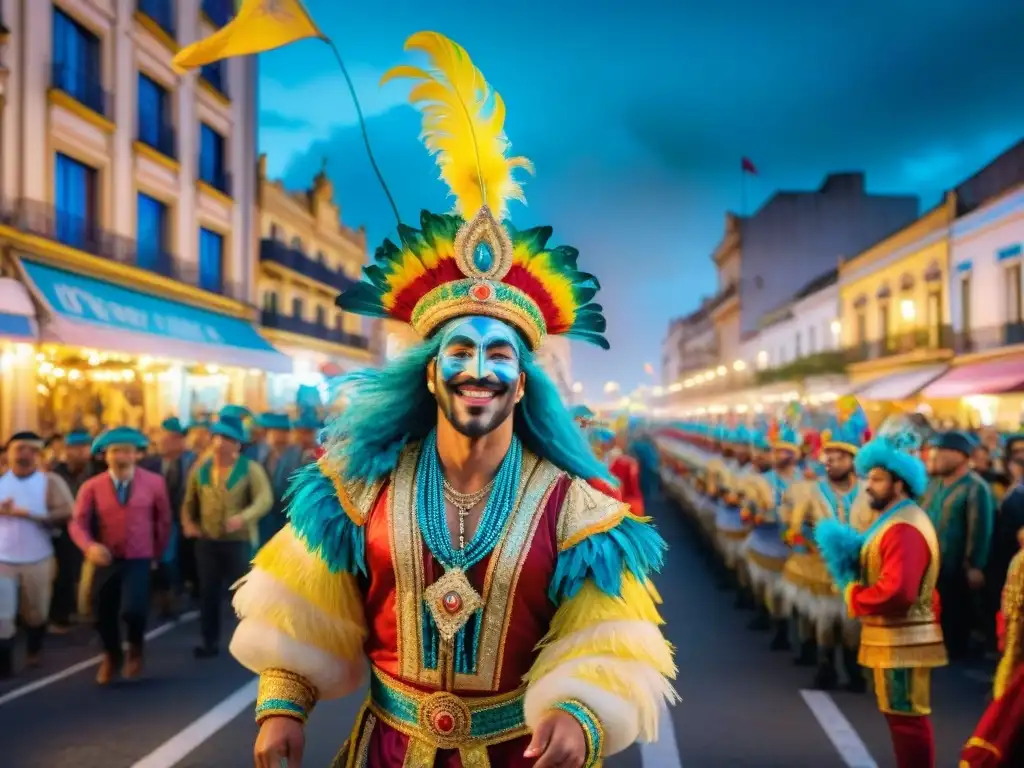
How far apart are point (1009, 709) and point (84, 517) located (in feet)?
20.9

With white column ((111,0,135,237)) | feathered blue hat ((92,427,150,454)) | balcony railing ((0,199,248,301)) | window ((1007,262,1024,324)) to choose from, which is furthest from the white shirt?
window ((1007,262,1024,324))

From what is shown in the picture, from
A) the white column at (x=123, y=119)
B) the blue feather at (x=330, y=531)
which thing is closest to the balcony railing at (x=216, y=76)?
the white column at (x=123, y=119)

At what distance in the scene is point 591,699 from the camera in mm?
2576

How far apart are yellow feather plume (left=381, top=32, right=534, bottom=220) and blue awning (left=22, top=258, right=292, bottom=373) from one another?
48.8 ft

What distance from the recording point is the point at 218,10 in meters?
26.7

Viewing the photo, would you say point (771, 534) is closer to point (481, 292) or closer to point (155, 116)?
point (481, 292)

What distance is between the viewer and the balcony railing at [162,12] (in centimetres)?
2258

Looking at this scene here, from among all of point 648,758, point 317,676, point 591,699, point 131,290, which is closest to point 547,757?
point 591,699

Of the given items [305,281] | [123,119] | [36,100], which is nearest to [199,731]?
[36,100]

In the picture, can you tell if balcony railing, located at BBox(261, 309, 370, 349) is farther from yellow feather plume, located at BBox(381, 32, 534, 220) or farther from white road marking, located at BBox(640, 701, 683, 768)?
yellow feather plume, located at BBox(381, 32, 534, 220)

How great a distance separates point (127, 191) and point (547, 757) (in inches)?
837

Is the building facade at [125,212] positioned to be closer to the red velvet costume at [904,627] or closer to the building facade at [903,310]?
the red velvet costume at [904,627]

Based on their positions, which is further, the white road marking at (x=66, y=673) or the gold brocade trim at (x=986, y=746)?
the white road marking at (x=66, y=673)

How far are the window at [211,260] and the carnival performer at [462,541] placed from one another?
2320 centimetres
